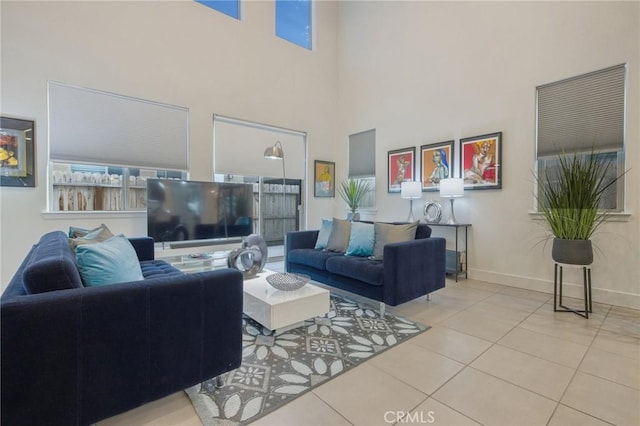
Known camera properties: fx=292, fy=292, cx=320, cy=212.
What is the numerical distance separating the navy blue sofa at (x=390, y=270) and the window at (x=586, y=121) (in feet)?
5.88

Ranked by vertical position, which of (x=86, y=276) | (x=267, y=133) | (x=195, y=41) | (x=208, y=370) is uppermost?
(x=195, y=41)

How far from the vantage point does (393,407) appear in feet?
4.92

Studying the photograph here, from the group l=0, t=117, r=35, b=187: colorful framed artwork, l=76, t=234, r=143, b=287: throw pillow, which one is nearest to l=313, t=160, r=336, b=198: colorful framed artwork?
l=0, t=117, r=35, b=187: colorful framed artwork

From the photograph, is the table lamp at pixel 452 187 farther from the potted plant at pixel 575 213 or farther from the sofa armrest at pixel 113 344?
the sofa armrest at pixel 113 344

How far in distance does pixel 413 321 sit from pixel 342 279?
2.62 feet

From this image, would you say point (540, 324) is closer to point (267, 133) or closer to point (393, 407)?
point (393, 407)

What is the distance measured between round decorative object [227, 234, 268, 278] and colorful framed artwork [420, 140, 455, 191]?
2.80 m

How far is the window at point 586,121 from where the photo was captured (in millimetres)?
2977

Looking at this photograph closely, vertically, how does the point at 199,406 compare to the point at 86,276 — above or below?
below

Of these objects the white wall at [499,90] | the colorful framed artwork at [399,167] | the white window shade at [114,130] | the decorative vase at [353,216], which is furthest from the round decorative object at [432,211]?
the white window shade at [114,130]

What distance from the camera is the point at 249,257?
289cm

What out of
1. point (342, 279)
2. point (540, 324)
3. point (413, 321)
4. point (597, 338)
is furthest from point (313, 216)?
point (597, 338)

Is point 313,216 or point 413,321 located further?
point 313,216

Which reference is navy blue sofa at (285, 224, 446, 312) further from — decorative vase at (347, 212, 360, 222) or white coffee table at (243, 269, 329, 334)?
decorative vase at (347, 212, 360, 222)
